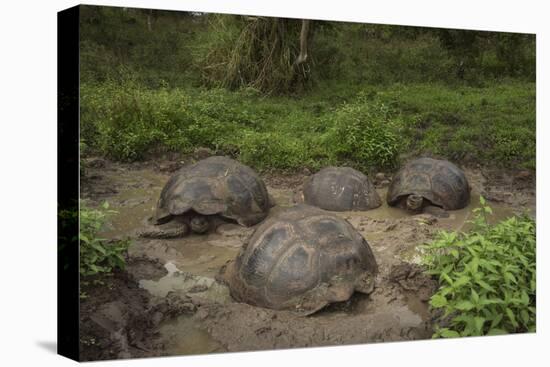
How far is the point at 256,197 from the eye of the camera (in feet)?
20.4

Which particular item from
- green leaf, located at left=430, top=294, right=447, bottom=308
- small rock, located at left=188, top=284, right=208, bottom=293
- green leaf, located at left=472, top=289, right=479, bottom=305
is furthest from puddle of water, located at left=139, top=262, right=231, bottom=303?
green leaf, located at left=472, top=289, right=479, bottom=305

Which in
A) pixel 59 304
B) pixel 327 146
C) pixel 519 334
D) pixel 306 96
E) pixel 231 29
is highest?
pixel 231 29

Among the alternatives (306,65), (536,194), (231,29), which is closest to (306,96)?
(306,65)

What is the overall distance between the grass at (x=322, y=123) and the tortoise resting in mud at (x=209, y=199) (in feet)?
0.64

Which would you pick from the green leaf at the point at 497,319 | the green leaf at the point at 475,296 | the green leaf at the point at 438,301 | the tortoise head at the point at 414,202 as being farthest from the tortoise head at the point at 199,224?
the green leaf at the point at 497,319

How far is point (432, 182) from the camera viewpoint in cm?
678

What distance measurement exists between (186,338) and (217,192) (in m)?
1.74

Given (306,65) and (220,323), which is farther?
(306,65)

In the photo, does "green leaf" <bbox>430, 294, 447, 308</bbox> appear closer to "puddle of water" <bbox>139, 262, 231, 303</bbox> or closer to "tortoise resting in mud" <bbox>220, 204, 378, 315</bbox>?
"tortoise resting in mud" <bbox>220, 204, 378, 315</bbox>

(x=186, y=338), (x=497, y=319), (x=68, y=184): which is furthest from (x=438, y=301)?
(x=68, y=184)

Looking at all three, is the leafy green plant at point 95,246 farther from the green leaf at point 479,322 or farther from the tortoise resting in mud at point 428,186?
the green leaf at point 479,322

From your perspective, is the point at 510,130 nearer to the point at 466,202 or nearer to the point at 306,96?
the point at 466,202

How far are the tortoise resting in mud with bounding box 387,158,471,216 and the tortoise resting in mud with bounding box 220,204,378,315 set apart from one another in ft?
3.51

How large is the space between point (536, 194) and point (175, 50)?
3917mm
